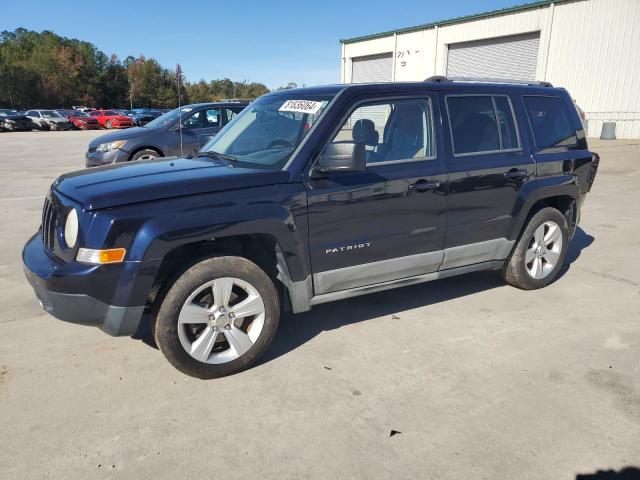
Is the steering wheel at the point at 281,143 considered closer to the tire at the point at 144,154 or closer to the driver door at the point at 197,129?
the driver door at the point at 197,129

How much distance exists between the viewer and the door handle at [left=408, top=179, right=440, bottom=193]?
12.4 feet

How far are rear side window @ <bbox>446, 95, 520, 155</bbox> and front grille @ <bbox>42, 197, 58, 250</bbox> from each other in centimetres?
291

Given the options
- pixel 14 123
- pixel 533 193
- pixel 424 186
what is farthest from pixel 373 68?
pixel 424 186

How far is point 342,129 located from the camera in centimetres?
363

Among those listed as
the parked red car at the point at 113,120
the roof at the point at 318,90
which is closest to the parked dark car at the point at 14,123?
the parked red car at the point at 113,120

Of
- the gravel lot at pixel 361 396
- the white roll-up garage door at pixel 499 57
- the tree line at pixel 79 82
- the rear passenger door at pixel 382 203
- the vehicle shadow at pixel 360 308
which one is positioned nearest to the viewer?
the gravel lot at pixel 361 396

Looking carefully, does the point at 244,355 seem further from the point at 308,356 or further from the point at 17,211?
the point at 17,211

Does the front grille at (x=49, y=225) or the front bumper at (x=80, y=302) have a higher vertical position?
the front grille at (x=49, y=225)

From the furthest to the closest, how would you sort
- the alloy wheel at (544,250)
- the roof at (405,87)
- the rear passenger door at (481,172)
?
1. the alloy wheel at (544,250)
2. the rear passenger door at (481,172)
3. the roof at (405,87)

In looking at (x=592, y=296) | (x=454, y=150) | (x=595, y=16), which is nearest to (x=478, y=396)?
(x=454, y=150)

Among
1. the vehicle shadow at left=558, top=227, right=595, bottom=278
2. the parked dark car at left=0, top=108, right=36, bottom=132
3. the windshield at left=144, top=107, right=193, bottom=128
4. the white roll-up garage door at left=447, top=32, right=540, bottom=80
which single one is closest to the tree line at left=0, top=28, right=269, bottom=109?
the parked dark car at left=0, top=108, right=36, bottom=132

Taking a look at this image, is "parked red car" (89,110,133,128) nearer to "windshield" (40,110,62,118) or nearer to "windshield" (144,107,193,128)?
"windshield" (40,110,62,118)

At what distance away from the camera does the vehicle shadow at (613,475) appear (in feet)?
8.03

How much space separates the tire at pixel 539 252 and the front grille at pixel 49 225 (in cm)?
372
